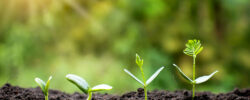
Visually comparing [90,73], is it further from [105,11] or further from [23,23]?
[23,23]

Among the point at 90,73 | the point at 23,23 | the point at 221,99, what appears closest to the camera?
the point at 221,99

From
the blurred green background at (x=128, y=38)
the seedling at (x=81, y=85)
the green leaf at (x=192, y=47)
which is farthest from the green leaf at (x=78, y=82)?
the blurred green background at (x=128, y=38)

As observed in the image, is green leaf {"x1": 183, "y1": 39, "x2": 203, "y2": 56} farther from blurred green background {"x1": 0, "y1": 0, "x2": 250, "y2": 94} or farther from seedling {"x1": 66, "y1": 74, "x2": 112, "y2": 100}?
blurred green background {"x1": 0, "y1": 0, "x2": 250, "y2": 94}

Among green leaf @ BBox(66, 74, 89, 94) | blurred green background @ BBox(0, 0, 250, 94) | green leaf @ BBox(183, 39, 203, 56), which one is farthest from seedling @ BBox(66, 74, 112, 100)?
blurred green background @ BBox(0, 0, 250, 94)

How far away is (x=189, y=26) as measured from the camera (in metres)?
2.17

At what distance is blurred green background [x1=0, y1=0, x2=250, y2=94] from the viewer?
2135 mm

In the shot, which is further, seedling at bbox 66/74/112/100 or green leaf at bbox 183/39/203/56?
green leaf at bbox 183/39/203/56

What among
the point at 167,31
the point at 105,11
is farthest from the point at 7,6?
the point at 167,31

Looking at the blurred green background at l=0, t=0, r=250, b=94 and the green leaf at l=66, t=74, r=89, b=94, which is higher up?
the blurred green background at l=0, t=0, r=250, b=94

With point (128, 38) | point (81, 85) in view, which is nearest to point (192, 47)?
point (81, 85)

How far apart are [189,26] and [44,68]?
3.41 ft

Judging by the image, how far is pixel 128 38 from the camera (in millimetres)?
2176

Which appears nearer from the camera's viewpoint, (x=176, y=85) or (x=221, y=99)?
(x=221, y=99)

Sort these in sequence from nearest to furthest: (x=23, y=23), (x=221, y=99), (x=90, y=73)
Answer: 1. (x=221, y=99)
2. (x=90, y=73)
3. (x=23, y=23)
